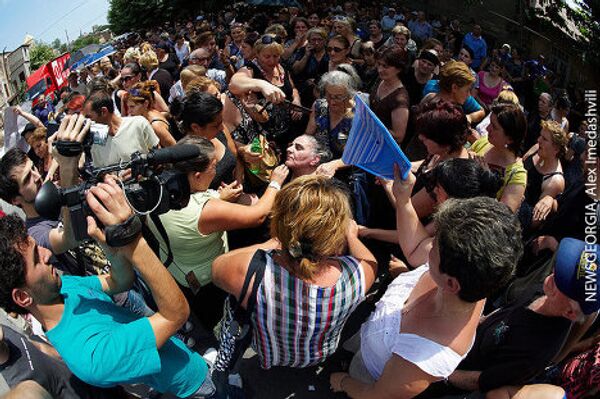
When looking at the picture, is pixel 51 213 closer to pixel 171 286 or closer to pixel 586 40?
pixel 171 286

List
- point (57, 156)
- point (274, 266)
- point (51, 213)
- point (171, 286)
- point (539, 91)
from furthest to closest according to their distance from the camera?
point (539, 91), point (57, 156), point (274, 266), point (171, 286), point (51, 213)

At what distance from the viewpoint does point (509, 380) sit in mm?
1642

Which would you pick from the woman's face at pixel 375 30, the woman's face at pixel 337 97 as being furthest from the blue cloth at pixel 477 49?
the woman's face at pixel 337 97

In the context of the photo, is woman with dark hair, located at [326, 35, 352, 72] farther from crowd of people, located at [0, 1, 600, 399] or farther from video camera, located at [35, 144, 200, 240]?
video camera, located at [35, 144, 200, 240]

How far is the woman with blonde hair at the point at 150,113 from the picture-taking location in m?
3.83

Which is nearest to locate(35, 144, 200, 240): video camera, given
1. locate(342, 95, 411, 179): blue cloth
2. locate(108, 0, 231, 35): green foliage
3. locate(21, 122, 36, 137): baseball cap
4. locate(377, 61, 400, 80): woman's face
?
locate(342, 95, 411, 179): blue cloth

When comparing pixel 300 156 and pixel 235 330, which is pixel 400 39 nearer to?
pixel 300 156

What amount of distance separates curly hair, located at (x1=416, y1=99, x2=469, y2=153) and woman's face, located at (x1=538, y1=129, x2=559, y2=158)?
816 mm

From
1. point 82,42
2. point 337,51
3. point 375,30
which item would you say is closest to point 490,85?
point 337,51

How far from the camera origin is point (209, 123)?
9.28 ft

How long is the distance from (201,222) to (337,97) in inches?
56.7

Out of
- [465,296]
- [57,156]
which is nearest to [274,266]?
[465,296]

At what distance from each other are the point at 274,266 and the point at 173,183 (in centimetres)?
53

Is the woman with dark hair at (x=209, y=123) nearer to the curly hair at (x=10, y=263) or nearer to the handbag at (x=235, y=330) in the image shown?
the handbag at (x=235, y=330)
